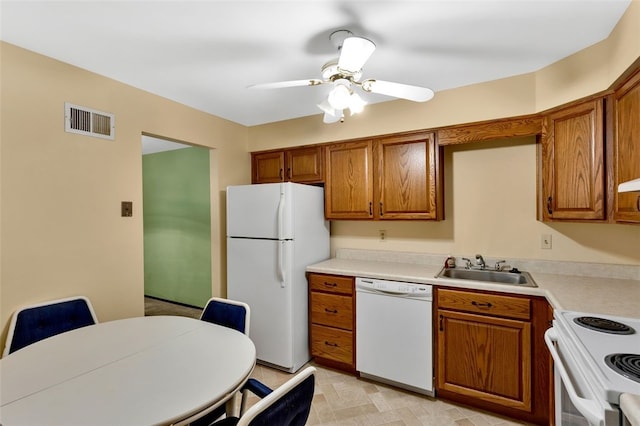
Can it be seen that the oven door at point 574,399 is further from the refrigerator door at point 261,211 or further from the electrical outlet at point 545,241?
the refrigerator door at point 261,211

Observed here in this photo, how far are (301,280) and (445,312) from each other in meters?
1.22

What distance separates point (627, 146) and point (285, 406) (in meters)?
2.12

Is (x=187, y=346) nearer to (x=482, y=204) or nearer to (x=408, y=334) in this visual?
(x=408, y=334)

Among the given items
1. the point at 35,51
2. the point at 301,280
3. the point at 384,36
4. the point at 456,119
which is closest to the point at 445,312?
the point at 301,280

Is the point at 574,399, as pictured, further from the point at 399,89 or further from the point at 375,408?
the point at 399,89

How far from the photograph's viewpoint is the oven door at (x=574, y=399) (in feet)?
3.03

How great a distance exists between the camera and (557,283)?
6.68 feet

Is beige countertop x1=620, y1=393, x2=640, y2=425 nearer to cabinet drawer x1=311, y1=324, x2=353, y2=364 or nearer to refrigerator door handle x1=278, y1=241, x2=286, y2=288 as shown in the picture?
cabinet drawer x1=311, y1=324, x2=353, y2=364

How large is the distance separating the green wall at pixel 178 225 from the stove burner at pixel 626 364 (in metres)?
4.05

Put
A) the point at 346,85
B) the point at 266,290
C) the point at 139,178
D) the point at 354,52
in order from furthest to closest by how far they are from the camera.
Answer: the point at 266,290
the point at 139,178
the point at 346,85
the point at 354,52

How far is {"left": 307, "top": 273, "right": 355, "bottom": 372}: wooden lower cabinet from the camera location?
2582mm

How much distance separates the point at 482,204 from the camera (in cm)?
260

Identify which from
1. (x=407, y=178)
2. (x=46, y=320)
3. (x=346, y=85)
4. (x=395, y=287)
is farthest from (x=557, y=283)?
(x=46, y=320)

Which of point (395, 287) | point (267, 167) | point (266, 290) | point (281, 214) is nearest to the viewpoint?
point (395, 287)
